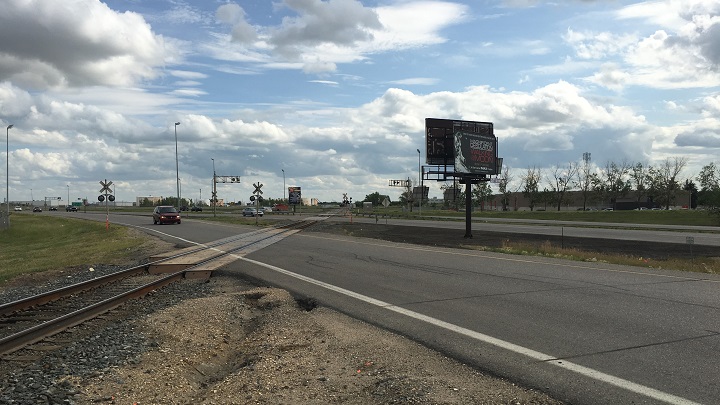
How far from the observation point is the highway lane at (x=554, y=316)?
5.62 metres

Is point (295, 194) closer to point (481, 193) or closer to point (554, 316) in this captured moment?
point (481, 193)

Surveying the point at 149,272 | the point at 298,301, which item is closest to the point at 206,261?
the point at 149,272

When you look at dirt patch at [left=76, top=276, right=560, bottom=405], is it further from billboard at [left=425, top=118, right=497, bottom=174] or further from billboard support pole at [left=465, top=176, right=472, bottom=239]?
billboard at [left=425, top=118, right=497, bottom=174]

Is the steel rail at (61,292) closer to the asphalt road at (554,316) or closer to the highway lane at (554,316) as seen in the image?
the asphalt road at (554,316)

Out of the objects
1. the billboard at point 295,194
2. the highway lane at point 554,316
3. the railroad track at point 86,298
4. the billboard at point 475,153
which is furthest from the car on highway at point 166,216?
the billboard at point 295,194

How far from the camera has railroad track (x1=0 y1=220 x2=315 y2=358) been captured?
8.11m

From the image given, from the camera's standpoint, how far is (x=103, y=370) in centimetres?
601

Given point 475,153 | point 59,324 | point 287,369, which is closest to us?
point 287,369

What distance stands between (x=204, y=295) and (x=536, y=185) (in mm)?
128980

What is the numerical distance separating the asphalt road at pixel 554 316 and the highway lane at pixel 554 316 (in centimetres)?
2

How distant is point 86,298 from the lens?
39.5 feet

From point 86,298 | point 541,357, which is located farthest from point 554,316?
point 86,298

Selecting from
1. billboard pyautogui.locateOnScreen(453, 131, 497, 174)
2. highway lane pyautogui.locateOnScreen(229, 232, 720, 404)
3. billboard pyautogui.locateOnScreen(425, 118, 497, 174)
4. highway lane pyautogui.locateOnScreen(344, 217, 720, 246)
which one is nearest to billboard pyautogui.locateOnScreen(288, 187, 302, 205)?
highway lane pyautogui.locateOnScreen(344, 217, 720, 246)

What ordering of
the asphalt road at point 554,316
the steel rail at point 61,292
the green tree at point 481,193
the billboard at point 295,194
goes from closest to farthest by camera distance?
1. the asphalt road at point 554,316
2. the steel rail at point 61,292
3. the billboard at point 295,194
4. the green tree at point 481,193
